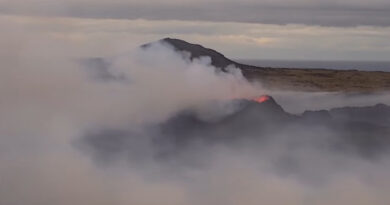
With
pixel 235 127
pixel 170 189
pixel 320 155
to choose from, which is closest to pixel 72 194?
pixel 170 189

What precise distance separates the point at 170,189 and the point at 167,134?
11.6 meters

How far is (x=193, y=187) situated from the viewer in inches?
5866

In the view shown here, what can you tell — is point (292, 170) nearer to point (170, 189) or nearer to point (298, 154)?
point (298, 154)

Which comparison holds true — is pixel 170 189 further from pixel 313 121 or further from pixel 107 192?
pixel 313 121

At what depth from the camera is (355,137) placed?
181 meters

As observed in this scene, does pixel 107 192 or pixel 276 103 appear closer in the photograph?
pixel 107 192

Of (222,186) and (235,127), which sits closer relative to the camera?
(222,186)

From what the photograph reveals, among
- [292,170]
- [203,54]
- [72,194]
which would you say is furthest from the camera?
[292,170]

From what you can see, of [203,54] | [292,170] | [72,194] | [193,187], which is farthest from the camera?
[292,170]

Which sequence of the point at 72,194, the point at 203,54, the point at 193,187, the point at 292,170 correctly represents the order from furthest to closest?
the point at 292,170 < the point at 203,54 < the point at 193,187 < the point at 72,194

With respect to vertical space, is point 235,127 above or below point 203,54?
below

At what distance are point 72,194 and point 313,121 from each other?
7558 cm

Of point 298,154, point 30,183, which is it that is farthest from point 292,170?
point 30,183

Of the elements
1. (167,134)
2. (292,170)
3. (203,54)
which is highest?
(203,54)
